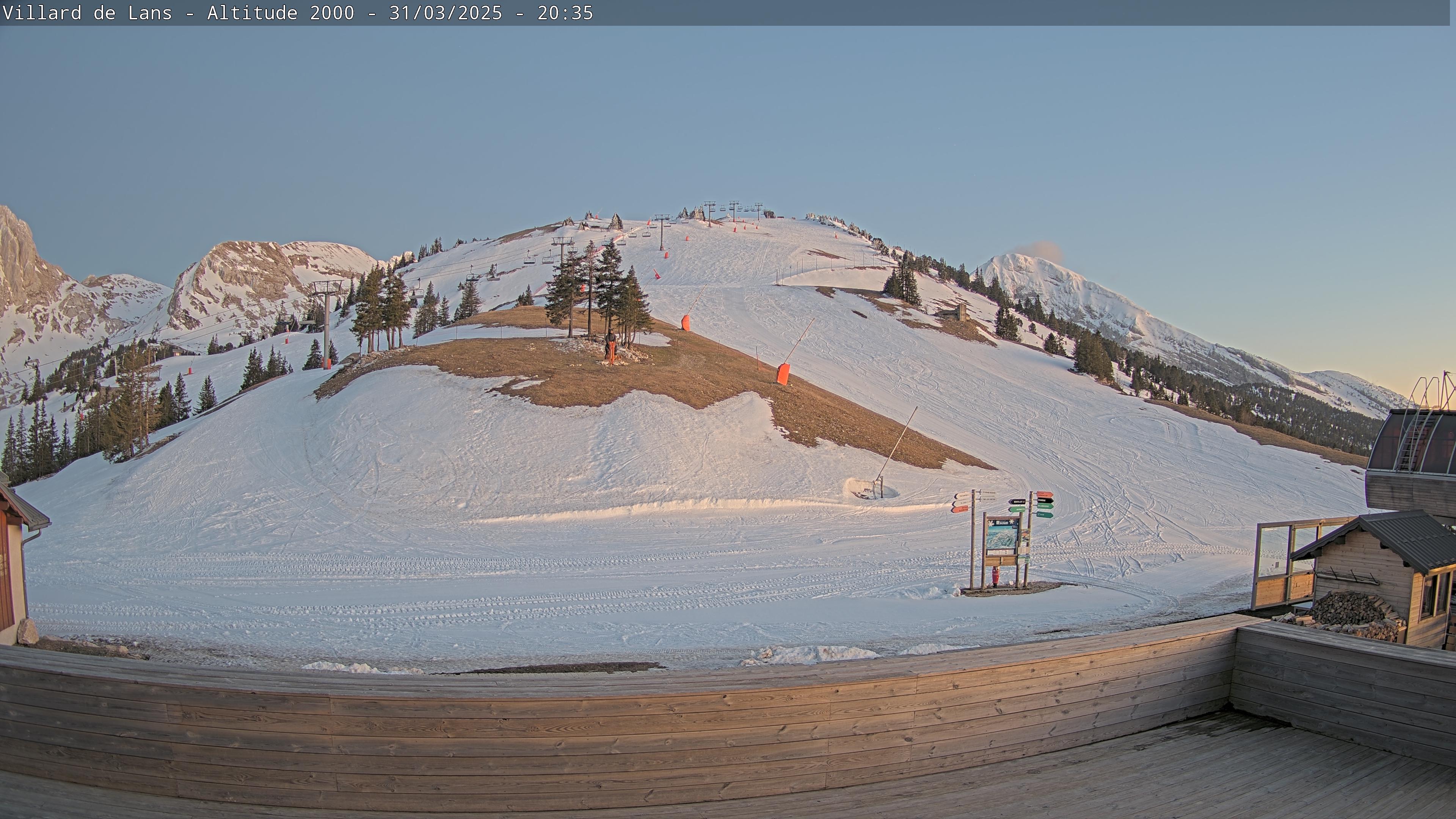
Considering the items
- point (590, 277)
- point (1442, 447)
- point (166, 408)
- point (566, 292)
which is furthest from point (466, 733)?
point (166, 408)

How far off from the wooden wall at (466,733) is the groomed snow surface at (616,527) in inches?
272

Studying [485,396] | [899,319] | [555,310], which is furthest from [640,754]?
[899,319]

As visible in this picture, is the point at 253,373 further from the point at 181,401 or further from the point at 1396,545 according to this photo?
the point at 1396,545

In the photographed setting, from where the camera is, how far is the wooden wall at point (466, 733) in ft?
14.5

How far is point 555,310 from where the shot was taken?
159 ft

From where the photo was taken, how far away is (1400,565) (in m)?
13.4

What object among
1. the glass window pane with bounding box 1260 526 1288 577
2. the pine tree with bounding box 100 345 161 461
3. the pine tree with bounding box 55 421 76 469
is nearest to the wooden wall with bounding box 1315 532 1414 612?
the glass window pane with bounding box 1260 526 1288 577

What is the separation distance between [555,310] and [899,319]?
3780cm

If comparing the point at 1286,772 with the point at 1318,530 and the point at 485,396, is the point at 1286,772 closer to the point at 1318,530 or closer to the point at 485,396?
the point at 1318,530

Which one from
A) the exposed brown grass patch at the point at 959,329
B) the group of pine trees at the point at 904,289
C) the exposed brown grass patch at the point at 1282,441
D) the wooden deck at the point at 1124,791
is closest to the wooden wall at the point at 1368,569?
the wooden deck at the point at 1124,791

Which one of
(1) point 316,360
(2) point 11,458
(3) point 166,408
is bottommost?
(2) point 11,458

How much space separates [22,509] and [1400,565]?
2340cm

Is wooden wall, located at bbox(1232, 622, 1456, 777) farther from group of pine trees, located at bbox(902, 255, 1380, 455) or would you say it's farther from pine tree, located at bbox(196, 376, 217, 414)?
A: pine tree, located at bbox(196, 376, 217, 414)

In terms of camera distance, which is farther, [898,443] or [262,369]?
[262,369]
